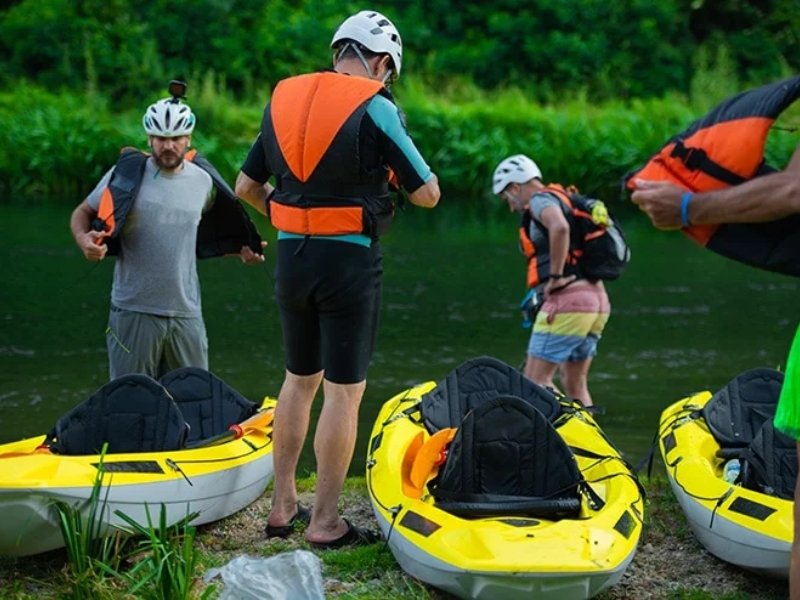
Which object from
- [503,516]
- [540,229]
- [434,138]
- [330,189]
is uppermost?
[330,189]

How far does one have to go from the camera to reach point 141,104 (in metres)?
25.2

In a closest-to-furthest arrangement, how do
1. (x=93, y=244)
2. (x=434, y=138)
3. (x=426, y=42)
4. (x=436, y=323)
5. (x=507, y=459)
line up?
(x=507, y=459), (x=93, y=244), (x=436, y=323), (x=434, y=138), (x=426, y=42)

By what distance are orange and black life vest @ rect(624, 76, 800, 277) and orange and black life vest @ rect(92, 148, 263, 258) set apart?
119 inches

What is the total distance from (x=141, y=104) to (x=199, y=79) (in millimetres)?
2553

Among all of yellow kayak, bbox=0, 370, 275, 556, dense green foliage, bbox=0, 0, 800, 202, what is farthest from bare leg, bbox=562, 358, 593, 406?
dense green foliage, bbox=0, 0, 800, 202

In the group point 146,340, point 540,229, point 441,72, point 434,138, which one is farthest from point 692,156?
point 441,72

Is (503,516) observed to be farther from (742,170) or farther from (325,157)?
(742,170)

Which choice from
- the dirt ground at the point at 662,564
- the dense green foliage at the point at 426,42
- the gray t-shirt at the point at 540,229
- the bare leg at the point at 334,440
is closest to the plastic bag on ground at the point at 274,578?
the dirt ground at the point at 662,564

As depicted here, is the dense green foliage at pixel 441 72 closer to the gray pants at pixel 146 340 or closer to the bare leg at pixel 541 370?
the bare leg at pixel 541 370

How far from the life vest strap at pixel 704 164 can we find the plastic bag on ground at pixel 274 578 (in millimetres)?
1821

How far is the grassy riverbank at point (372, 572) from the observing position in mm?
4922

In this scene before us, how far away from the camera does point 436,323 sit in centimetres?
1237

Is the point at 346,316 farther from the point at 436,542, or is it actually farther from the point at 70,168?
the point at 70,168

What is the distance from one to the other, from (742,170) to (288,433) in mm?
2199
